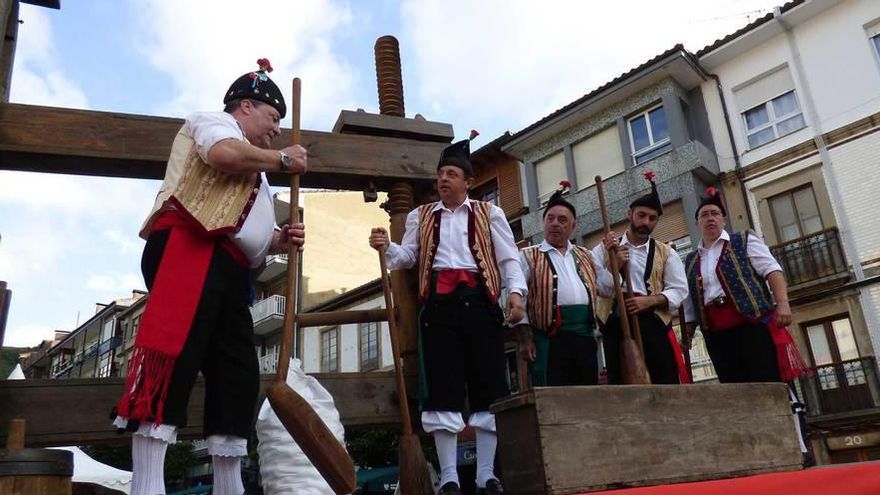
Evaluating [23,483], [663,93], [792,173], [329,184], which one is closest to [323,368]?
[663,93]

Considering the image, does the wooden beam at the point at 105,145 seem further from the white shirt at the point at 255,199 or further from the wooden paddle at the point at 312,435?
the wooden paddle at the point at 312,435

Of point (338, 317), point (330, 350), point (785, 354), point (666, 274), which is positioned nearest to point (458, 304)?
point (338, 317)

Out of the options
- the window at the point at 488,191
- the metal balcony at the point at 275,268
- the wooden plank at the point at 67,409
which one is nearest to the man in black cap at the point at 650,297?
the wooden plank at the point at 67,409

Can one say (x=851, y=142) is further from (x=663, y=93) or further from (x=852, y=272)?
(x=663, y=93)

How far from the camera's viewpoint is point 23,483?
201 centimetres

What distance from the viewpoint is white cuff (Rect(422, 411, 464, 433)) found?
11.1 ft

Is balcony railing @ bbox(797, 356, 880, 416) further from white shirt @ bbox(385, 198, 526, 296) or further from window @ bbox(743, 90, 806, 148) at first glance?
white shirt @ bbox(385, 198, 526, 296)

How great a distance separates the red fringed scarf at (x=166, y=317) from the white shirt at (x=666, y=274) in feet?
8.52

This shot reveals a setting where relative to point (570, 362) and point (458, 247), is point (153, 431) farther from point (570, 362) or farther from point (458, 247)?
point (570, 362)

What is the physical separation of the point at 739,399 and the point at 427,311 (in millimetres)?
1538

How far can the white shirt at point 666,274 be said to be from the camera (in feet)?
14.2

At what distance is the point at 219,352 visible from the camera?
8.65 feet

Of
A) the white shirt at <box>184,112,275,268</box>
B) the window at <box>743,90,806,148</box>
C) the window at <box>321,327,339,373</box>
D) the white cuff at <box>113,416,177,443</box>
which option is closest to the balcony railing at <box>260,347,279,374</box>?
the window at <box>321,327,339,373</box>

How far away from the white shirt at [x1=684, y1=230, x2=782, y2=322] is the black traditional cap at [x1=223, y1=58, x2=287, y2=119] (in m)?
2.88
